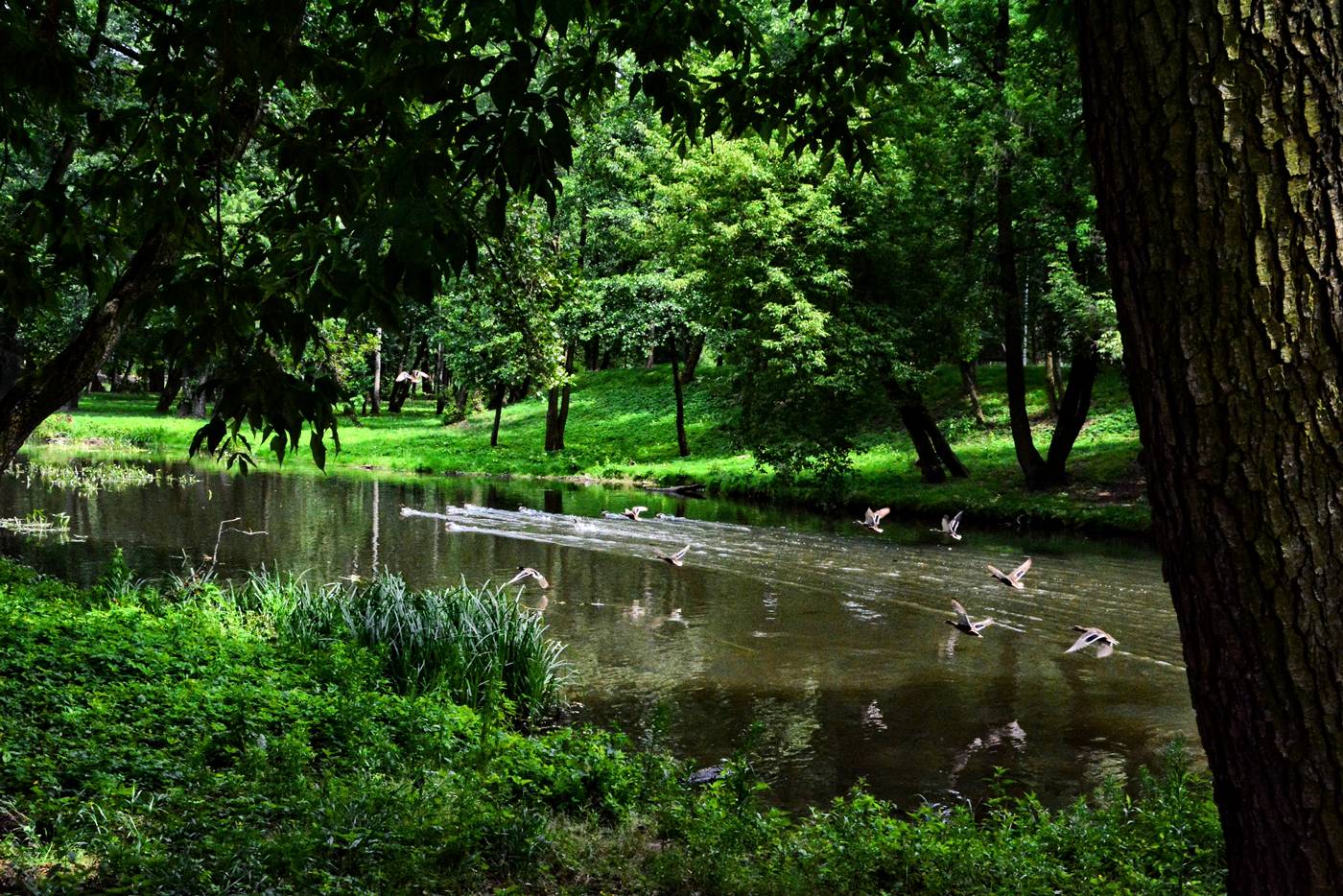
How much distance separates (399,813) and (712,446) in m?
27.7

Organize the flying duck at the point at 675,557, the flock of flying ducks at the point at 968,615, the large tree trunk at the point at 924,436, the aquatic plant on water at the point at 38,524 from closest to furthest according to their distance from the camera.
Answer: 1. the flock of flying ducks at the point at 968,615
2. the flying duck at the point at 675,557
3. the aquatic plant on water at the point at 38,524
4. the large tree trunk at the point at 924,436

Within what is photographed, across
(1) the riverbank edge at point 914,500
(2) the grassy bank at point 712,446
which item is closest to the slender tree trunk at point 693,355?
(2) the grassy bank at point 712,446

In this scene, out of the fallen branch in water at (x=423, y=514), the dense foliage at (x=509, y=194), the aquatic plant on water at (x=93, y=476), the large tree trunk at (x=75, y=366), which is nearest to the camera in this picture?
the dense foliage at (x=509, y=194)

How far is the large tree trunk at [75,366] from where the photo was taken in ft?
15.1

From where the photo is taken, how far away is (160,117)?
4609mm

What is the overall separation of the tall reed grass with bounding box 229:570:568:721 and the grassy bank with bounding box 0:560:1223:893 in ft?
3.87

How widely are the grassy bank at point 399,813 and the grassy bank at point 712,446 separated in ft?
21.2

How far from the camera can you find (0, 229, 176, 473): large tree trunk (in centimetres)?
460

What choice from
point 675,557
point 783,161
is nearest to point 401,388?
point 675,557

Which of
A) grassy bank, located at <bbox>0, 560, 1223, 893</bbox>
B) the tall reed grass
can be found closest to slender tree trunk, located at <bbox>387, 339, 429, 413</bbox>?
the tall reed grass

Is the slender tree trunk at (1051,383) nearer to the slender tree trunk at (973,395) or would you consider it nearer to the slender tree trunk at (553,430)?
the slender tree trunk at (973,395)

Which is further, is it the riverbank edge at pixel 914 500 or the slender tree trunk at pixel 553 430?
the slender tree trunk at pixel 553 430

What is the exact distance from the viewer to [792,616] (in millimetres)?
13391

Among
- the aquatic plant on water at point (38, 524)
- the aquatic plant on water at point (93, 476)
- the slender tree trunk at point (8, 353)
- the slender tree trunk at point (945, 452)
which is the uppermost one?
the slender tree trunk at point (8, 353)
